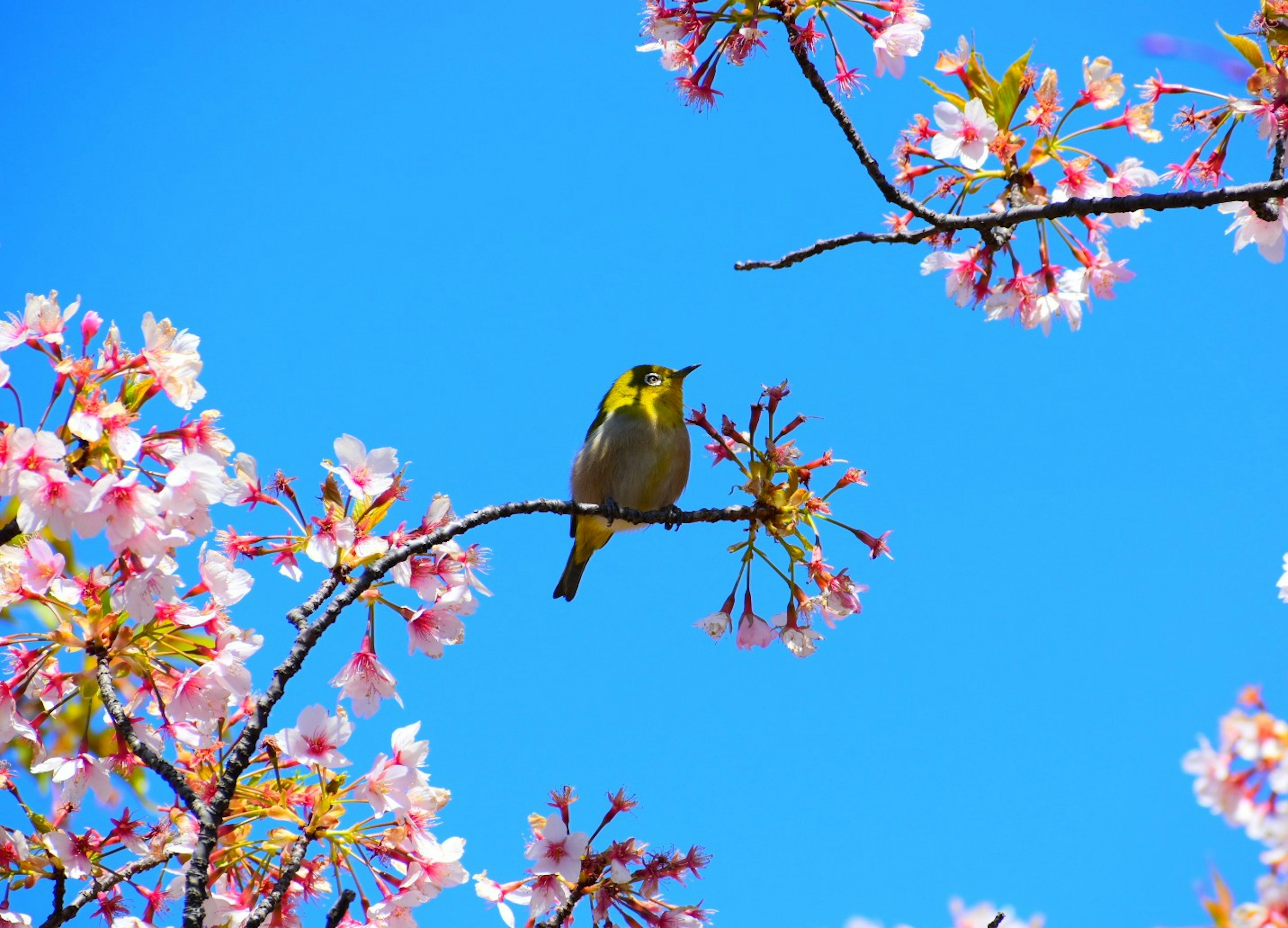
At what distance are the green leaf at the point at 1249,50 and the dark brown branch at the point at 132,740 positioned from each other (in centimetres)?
398

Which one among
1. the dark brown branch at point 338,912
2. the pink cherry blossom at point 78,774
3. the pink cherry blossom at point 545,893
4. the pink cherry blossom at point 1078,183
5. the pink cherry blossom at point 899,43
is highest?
the pink cherry blossom at point 899,43

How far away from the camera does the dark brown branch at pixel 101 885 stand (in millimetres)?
Answer: 3418

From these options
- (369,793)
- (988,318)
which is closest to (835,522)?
(988,318)

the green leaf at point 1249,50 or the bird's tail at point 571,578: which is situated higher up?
the bird's tail at point 571,578

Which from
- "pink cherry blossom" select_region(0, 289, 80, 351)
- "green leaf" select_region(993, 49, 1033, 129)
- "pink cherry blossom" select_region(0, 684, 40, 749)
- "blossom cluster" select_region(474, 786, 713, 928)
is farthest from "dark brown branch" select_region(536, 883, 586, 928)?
"green leaf" select_region(993, 49, 1033, 129)

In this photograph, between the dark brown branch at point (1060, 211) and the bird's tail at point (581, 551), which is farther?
the bird's tail at point (581, 551)

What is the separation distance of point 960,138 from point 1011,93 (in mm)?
236

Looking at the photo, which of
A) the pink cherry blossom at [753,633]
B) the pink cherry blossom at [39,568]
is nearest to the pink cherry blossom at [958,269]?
the pink cherry blossom at [753,633]

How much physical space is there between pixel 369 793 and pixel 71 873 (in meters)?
1.09

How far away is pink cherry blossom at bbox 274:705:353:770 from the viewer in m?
3.53

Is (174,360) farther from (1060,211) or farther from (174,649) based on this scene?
(1060,211)

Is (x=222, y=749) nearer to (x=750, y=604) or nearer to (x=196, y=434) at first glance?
(x=196, y=434)

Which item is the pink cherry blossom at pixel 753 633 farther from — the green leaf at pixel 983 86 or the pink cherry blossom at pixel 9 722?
the pink cherry blossom at pixel 9 722

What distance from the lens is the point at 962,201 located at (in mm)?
3977
